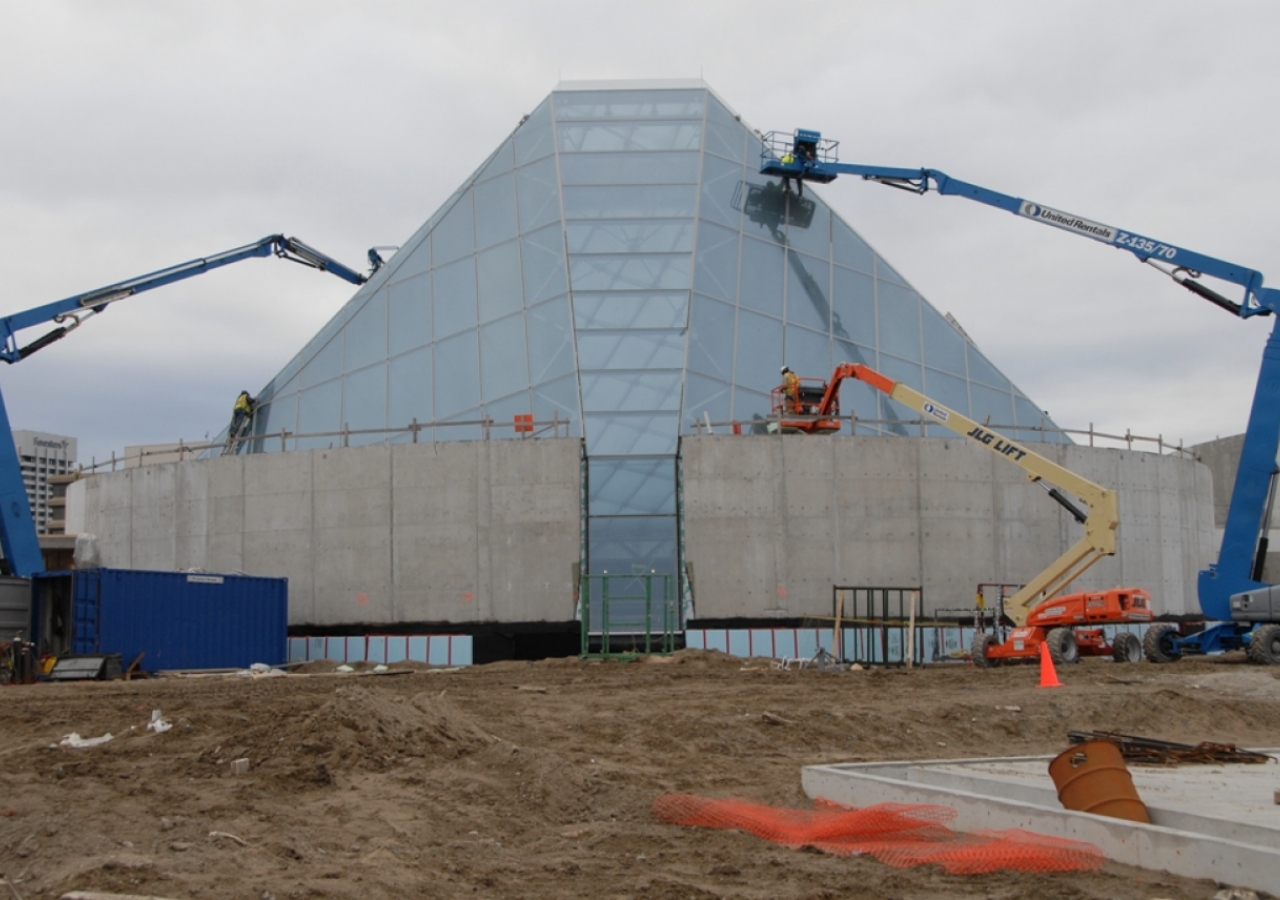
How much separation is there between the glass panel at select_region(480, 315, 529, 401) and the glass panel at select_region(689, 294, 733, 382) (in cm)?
445

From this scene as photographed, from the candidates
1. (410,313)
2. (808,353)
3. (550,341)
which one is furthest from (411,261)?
(808,353)

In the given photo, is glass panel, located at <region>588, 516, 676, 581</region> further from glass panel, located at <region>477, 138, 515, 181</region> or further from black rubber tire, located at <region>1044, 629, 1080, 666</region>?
glass panel, located at <region>477, 138, 515, 181</region>

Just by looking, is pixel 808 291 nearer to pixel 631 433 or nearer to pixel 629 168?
pixel 629 168

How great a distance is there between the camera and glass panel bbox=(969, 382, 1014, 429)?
35188mm

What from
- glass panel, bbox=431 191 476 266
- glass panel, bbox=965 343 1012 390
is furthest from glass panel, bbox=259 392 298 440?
glass panel, bbox=965 343 1012 390

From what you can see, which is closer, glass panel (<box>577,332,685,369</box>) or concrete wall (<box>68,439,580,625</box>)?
concrete wall (<box>68,439,580,625</box>)

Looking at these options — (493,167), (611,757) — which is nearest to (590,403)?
(493,167)

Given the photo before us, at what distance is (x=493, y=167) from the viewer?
3981 centimetres

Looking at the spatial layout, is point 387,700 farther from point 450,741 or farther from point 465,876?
point 465,876

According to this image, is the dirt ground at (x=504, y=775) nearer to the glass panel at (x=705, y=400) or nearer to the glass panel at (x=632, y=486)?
the glass panel at (x=632, y=486)

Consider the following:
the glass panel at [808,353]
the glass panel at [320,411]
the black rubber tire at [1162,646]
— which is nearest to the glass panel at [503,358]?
the glass panel at [320,411]

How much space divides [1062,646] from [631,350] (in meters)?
13.2

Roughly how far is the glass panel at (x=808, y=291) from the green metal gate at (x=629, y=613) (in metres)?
9.24

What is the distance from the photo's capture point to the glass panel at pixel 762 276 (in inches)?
1352
